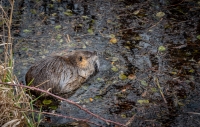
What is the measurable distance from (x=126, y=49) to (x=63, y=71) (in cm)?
105

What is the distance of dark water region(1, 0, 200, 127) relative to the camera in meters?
3.12

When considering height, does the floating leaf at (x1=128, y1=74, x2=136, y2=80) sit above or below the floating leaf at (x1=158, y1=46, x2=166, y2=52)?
below

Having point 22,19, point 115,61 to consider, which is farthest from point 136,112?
point 22,19

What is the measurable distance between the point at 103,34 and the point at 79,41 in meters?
0.36

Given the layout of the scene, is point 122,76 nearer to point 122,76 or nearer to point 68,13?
point 122,76

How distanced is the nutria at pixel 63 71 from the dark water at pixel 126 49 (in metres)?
0.11

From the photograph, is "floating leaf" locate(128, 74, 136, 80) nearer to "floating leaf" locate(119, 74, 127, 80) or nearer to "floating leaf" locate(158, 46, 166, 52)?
"floating leaf" locate(119, 74, 127, 80)

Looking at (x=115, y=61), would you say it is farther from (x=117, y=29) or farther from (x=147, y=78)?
(x=117, y=29)

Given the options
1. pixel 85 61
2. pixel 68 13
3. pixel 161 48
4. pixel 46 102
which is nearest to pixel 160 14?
pixel 161 48

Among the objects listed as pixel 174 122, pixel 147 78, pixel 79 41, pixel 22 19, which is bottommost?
pixel 174 122

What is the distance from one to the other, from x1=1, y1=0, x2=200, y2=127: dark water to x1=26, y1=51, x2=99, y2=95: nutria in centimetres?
11

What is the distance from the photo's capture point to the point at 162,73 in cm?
361

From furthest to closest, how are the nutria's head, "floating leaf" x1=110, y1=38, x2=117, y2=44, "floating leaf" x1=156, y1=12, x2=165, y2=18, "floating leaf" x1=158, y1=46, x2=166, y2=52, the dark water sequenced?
"floating leaf" x1=156, y1=12, x2=165, y2=18 < "floating leaf" x1=110, y1=38, x2=117, y2=44 < "floating leaf" x1=158, y1=46, x2=166, y2=52 < the nutria's head < the dark water

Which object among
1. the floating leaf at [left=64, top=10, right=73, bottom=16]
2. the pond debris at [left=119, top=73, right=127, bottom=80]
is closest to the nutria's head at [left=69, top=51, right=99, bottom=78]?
the pond debris at [left=119, top=73, right=127, bottom=80]
